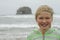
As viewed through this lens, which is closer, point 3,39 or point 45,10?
point 45,10

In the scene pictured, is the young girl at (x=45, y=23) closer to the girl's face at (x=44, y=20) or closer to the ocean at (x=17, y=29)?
the girl's face at (x=44, y=20)

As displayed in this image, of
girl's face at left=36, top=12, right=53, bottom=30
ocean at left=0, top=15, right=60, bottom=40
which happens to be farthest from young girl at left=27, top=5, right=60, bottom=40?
ocean at left=0, top=15, right=60, bottom=40

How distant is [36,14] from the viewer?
208cm

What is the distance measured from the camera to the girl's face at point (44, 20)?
2043mm

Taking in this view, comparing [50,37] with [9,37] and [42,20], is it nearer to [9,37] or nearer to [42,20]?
[42,20]

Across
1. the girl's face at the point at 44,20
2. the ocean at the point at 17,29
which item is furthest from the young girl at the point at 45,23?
the ocean at the point at 17,29

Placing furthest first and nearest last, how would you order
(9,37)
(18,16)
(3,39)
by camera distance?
(18,16) → (9,37) → (3,39)

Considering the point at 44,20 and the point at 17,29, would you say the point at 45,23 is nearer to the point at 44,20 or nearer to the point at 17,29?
the point at 44,20

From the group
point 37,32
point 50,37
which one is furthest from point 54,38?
point 37,32

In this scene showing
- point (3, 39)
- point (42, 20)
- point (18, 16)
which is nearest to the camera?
point (42, 20)

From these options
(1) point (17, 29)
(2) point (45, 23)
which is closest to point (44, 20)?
(2) point (45, 23)

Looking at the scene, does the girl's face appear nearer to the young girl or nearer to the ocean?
the young girl

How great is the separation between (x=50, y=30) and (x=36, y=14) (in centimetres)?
21

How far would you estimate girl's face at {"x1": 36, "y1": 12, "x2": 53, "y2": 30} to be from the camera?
6.70 feet
